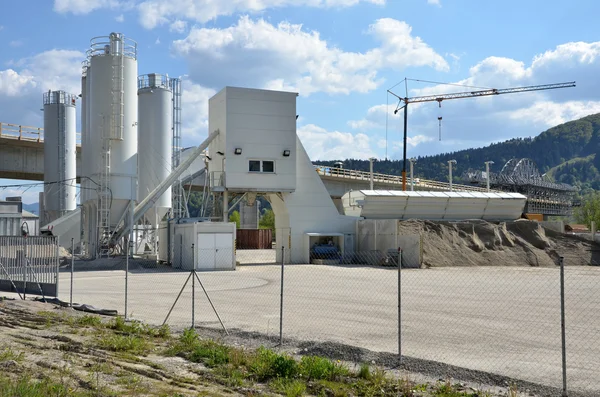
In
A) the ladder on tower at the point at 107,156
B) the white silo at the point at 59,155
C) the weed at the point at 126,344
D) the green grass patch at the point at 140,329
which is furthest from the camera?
the white silo at the point at 59,155

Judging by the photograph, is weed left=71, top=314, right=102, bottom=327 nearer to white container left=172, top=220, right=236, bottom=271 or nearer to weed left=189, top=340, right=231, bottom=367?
weed left=189, top=340, right=231, bottom=367

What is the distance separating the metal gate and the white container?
15767 millimetres

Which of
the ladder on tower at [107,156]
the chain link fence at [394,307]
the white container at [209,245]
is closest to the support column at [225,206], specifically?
the white container at [209,245]

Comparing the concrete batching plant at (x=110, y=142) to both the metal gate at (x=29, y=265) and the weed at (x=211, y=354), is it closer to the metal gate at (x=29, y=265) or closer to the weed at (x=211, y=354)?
the metal gate at (x=29, y=265)

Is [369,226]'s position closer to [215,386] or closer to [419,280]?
[419,280]

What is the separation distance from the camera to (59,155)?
5478 cm

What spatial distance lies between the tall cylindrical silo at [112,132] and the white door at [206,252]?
7687 millimetres

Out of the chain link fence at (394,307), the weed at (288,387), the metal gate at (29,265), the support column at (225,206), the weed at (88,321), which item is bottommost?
the chain link fence at (394,307)

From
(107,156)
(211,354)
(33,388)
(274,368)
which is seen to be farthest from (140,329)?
(107,156)

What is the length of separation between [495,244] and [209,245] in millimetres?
21919

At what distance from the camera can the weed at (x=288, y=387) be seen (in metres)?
8.98

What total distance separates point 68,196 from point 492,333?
49.3 metres

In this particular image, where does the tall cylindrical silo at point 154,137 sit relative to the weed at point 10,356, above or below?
above

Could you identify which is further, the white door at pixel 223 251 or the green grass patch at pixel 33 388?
the white door at pixel 223 251
